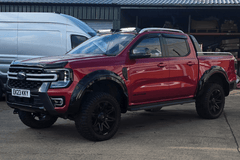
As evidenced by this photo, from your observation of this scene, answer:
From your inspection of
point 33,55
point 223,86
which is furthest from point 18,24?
point 223,86

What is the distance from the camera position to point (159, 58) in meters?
6.03

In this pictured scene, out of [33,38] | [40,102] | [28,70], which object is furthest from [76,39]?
[40,102]

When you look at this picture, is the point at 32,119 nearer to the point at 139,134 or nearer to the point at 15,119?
the point at 15,119

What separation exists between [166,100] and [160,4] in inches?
441

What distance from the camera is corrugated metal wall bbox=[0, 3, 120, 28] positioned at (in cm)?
1741

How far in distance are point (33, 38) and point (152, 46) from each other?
486cm

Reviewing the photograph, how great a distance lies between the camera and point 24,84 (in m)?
5.06

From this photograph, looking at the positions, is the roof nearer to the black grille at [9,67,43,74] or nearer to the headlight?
the black grille at [9,67,43,74]

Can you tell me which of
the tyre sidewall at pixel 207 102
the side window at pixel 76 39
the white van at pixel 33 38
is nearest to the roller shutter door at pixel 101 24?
the white van at pixel 33 38

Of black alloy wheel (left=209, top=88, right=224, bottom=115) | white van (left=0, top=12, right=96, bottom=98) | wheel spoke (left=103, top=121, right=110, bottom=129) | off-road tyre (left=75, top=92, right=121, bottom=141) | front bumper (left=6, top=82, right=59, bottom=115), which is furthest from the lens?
white van (left=0, top=12, right=96, bottom=98)

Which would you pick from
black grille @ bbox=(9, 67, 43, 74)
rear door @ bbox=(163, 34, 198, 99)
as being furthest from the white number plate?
rear door @ bbox=(163, 34, 198, 99)

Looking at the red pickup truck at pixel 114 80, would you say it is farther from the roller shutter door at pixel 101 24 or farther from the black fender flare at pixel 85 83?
the roller shutter door at pixel 101 24

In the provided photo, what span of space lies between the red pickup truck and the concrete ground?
0.28 m

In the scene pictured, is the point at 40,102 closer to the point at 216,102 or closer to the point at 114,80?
the point at 114,80
